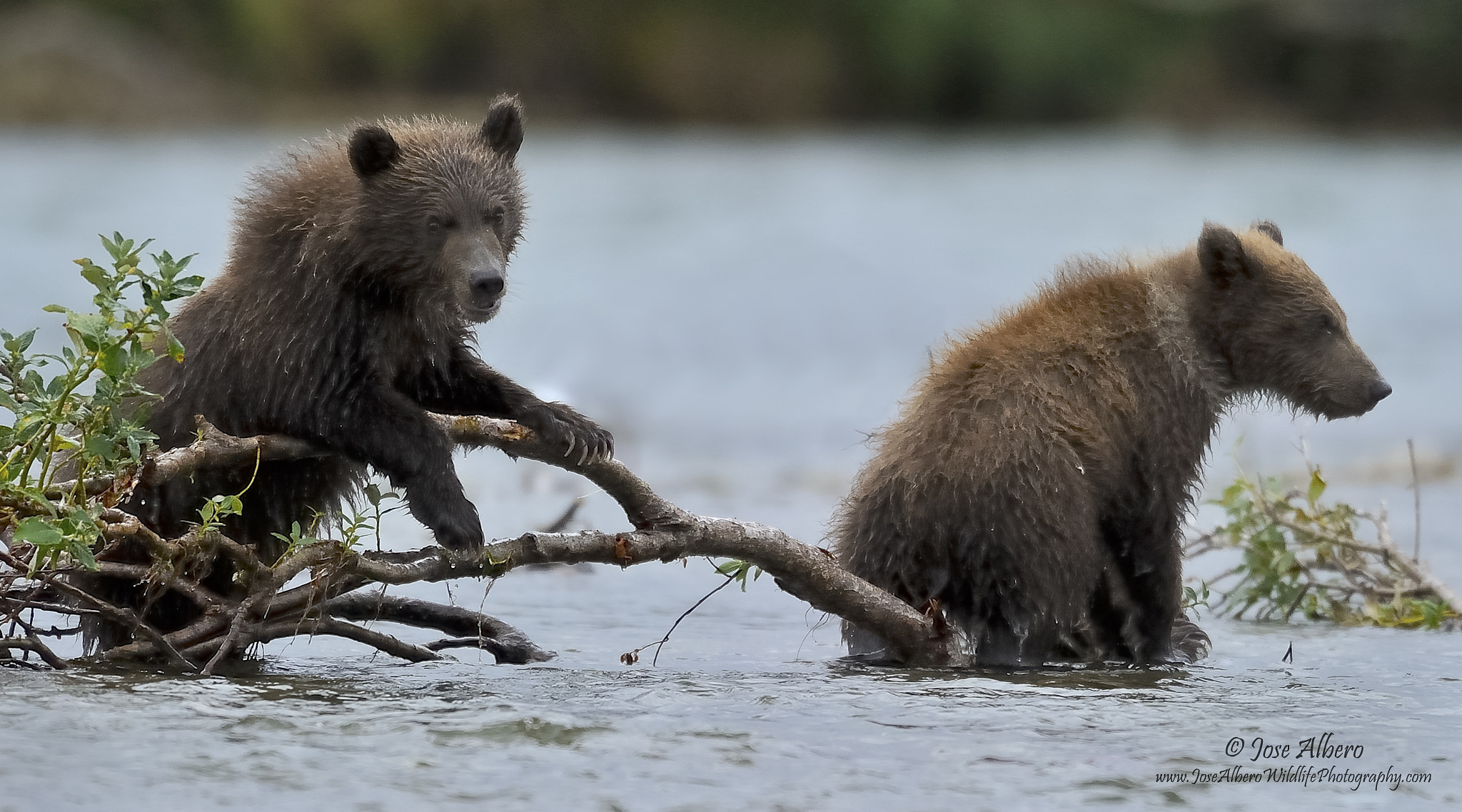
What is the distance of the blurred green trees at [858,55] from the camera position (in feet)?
120

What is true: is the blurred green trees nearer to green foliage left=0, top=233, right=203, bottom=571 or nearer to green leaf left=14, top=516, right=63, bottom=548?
green foliage left=0, top=233, right=203, bottom=571

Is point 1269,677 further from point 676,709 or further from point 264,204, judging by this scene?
point 264,204

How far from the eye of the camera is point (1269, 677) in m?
5.54

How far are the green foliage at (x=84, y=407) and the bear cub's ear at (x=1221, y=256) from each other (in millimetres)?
3509

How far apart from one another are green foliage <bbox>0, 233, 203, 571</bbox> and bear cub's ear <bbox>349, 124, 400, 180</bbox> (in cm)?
78

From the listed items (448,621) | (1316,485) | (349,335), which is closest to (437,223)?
(349,335)

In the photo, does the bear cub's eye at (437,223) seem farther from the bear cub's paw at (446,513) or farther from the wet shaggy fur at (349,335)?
the bear cub's paw at (446,513)

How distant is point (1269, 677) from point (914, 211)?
2031 centimetres

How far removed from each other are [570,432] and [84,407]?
4.53ft

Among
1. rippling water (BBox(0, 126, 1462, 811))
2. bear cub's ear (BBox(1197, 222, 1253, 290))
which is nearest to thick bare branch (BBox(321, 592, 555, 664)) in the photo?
rippling water (BBox(0, 126, 1462, 811))

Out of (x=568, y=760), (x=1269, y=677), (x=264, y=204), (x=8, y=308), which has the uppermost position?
(x=8, y=308)

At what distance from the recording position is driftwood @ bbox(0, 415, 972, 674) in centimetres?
479

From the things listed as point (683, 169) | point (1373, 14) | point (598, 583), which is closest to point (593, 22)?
point (683, 169)

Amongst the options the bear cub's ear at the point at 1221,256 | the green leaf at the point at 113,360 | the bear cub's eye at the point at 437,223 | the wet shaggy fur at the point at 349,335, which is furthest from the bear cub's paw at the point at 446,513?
the bear cub's ear at the point at 1221,256
